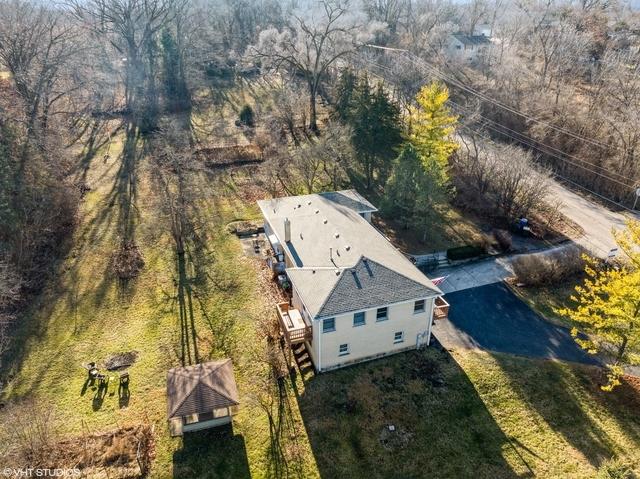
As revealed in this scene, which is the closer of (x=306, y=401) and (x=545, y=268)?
(x=306, y=401)

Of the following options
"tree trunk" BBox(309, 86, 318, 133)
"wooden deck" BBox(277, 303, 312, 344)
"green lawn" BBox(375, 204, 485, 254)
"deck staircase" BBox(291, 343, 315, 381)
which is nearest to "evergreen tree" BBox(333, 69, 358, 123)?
"tree trunk" BBox(309, 86, 318, 133)

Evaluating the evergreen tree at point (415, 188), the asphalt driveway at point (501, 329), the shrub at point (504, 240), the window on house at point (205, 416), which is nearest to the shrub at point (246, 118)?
the evergreen tree at point (415, 188)

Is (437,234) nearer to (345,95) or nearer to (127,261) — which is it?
(345,95)

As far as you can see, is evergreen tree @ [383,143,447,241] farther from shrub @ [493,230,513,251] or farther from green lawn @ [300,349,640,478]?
green lawn @ [300,349,640,478]

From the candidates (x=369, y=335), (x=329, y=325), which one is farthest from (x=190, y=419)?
(x=369, y=335)

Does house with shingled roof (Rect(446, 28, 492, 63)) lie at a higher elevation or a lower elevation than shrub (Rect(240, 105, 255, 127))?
higher

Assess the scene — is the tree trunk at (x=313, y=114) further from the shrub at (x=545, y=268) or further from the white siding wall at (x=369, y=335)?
the white siding wall at (x=369, y=335)

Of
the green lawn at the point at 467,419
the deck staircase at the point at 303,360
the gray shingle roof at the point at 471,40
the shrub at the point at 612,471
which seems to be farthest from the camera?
the gray shingle roof at the point at 471,40
